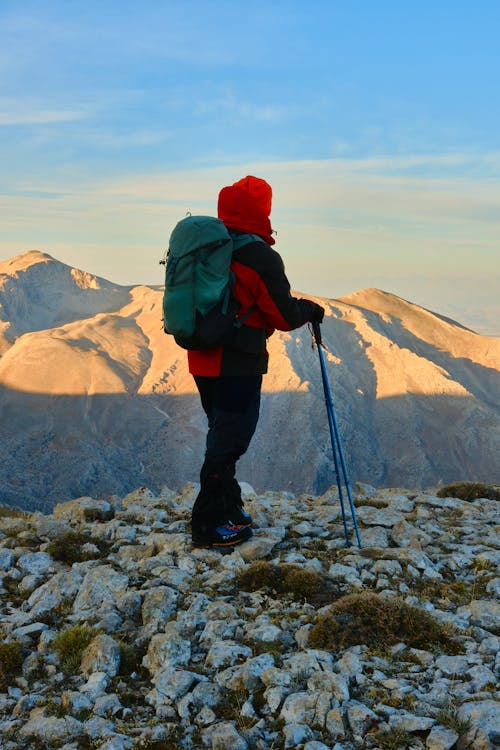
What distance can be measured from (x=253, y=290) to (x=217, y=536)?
324cm

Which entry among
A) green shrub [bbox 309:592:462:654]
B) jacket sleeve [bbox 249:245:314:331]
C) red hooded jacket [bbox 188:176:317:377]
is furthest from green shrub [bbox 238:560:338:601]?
jacket sleeve [bbox 249:245:314:331]

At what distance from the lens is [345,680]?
17.2ft

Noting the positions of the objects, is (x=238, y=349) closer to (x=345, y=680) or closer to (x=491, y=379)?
(x=345, y=680)

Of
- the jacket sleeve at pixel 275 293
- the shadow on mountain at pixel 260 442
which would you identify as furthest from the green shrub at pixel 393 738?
the shadow on mountain at pixel 260 442

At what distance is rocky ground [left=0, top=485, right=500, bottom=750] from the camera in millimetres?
4871

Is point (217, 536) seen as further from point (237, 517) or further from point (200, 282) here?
point (200, 282)

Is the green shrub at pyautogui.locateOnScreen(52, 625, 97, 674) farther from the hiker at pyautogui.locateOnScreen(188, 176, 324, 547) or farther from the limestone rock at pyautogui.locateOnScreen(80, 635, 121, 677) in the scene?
the hiker at pyautogui.locateOnScreen(188, 176, 324, 547)

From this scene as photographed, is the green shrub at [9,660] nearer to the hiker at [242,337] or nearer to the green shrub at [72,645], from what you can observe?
the green shrub at [72,645]

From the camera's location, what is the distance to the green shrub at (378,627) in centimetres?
599

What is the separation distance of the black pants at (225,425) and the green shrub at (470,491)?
6.29m

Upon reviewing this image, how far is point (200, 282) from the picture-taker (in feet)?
23.9

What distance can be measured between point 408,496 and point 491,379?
7334 inches

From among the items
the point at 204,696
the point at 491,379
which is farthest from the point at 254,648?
the point at 491,379

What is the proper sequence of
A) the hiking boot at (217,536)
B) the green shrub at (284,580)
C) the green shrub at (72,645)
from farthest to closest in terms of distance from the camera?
the hiking boot at (217,536) < the green shrub at (284,580) < the green shrub at (72,645)
